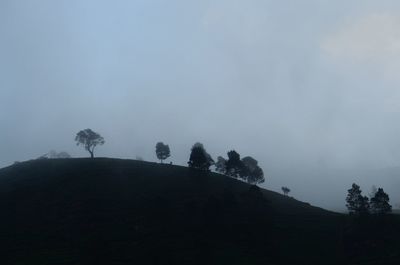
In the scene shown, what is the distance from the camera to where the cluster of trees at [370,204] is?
121m

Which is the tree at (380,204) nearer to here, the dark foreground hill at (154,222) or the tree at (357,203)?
the tree at (357,203)

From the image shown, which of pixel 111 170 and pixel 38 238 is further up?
pixel 111 170

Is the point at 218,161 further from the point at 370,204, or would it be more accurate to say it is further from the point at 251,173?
the point at 370,204

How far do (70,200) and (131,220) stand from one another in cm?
2119

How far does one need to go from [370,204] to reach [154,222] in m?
57.0

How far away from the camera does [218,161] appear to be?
177m

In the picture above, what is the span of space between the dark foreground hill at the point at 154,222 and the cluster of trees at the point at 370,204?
5276 mm

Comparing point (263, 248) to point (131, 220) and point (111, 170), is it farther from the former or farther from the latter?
point (111, 170)

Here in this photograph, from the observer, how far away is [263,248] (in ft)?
328

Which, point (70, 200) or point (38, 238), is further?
point (70, 200)

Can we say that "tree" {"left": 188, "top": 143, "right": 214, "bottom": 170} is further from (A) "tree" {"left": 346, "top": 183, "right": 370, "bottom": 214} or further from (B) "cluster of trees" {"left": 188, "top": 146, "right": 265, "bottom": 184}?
(A) "tree" {"left": 346, "top": 183, "right": 370, "bottom": 214}

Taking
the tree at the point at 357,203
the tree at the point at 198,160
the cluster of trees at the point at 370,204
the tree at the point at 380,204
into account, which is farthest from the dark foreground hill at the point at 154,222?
the tree at the point at 380,204

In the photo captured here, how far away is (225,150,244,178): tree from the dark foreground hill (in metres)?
7.41

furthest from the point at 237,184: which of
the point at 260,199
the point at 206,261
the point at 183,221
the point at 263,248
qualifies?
the point at 206,261
